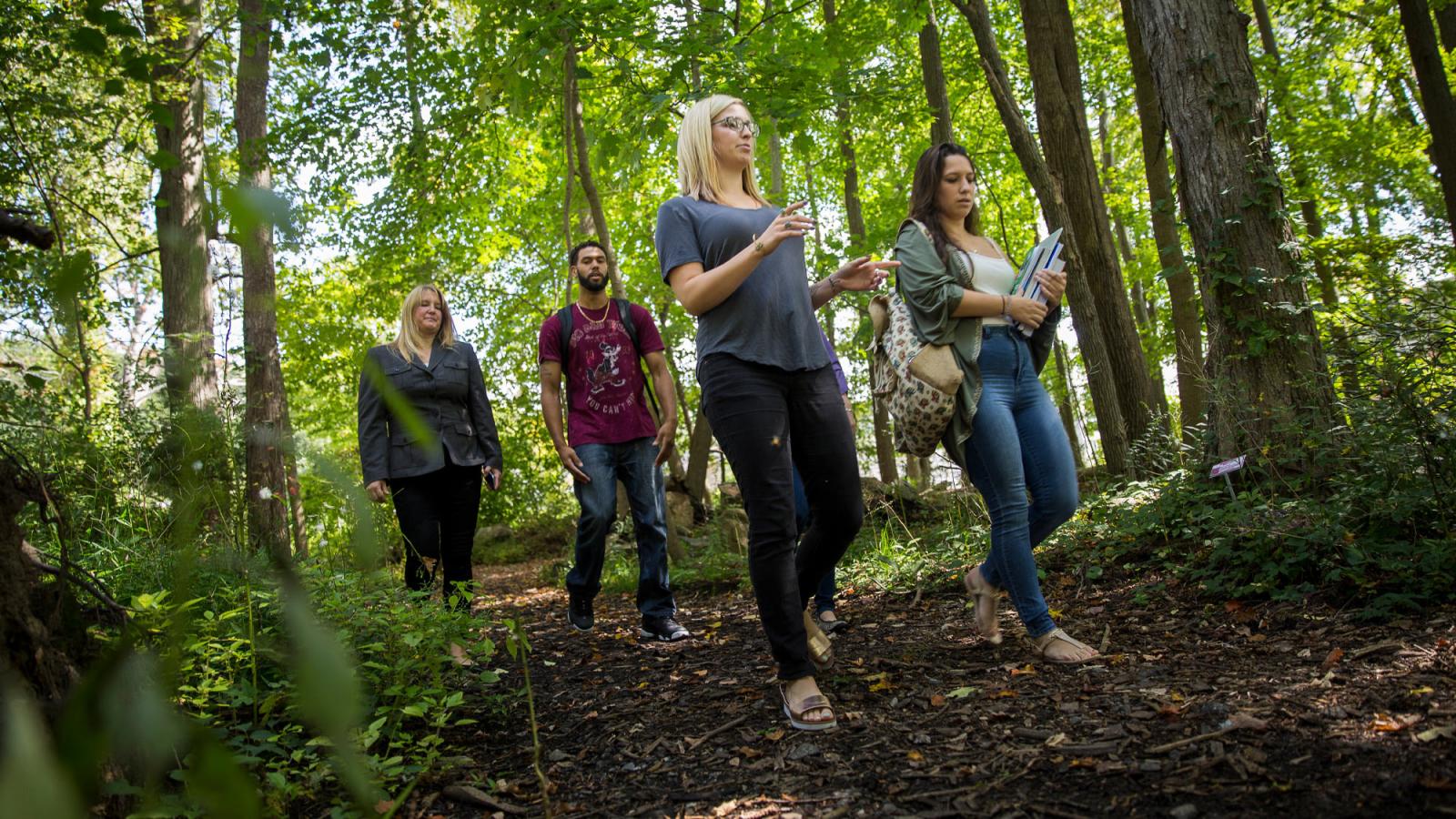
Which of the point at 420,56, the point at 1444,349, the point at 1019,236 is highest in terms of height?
the point at 1019,236

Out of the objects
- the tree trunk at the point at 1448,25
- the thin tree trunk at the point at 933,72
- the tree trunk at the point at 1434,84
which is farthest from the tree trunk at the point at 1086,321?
the tree trunk at the point at 1448,25

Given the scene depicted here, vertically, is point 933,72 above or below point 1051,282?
above

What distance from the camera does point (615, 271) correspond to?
8969 mm

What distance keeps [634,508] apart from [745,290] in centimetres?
227

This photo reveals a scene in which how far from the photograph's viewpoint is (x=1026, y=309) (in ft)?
12.0

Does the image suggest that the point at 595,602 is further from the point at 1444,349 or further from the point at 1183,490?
the point at 1444,349

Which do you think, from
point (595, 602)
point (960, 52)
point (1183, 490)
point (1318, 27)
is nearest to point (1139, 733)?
point (1183, 490)

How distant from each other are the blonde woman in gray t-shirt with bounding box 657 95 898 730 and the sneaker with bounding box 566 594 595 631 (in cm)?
236

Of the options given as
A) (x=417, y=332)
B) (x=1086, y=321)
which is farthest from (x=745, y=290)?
(x=1086, y=321)

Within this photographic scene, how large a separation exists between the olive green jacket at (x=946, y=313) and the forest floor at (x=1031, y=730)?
94cm

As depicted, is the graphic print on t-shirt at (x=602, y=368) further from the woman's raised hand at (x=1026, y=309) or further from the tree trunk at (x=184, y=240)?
the woman's raised hand at (x=1026, y=309)

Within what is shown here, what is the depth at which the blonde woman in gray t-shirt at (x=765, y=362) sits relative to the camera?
312 centimetres

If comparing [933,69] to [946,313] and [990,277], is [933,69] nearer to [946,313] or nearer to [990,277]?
[990,277]

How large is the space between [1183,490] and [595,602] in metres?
4.31
